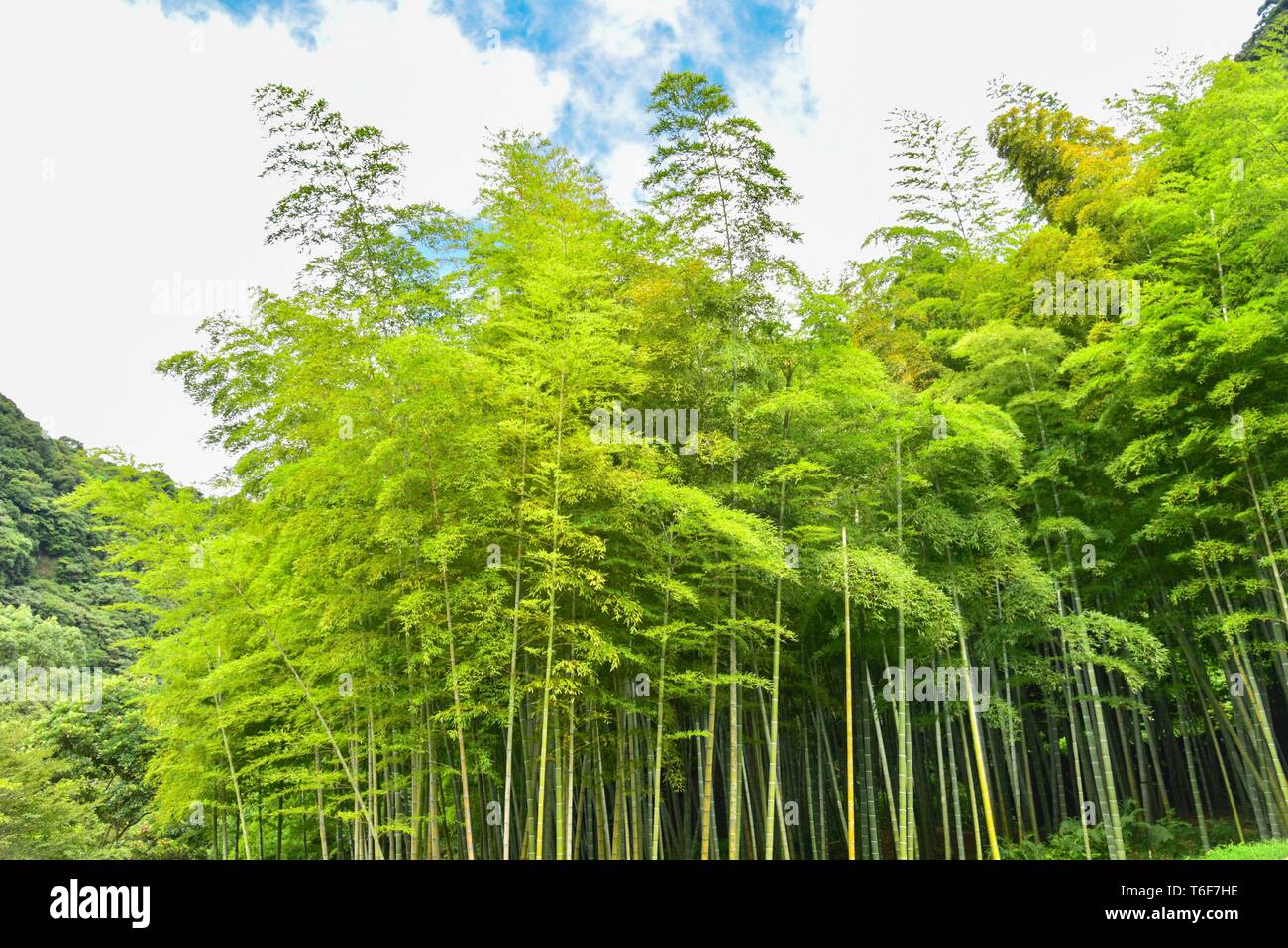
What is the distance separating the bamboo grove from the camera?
22.3 feet

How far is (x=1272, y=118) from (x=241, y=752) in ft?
46.1

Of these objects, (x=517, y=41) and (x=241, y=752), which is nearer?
(x=517, y=41)

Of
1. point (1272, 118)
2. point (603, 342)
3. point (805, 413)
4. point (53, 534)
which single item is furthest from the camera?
point (53, 534)

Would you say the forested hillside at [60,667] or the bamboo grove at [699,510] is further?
the forested hillside at [60,667]

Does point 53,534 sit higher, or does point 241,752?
point 53,534

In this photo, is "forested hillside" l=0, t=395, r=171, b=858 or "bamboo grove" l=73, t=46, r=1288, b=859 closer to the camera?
"bamboo grove" l=73, t=46, r=1288, b=859

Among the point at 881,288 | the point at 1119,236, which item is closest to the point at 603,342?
the point at 1119,236

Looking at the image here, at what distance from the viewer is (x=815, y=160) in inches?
362

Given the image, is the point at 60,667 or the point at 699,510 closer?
the point at 699,510

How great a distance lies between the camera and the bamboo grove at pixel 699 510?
6789mm

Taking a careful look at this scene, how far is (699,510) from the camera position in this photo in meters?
6.66
